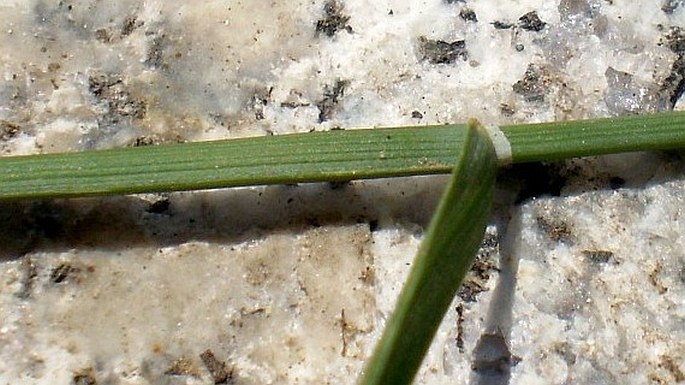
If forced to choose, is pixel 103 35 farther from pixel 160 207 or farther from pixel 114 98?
pixel 160 207

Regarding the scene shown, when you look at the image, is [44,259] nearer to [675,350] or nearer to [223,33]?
[223,33]

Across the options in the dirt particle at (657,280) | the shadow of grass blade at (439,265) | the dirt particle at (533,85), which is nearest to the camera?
the shadow of grass blade at (439,265)

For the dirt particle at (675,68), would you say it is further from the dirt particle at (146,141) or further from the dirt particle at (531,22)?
the dirt particle at (146,141)

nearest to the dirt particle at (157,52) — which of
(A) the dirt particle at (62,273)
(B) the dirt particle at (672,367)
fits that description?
(A) the dirt particle at (62,273)

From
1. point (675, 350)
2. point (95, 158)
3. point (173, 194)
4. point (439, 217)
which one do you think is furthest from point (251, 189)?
point (675, 350)

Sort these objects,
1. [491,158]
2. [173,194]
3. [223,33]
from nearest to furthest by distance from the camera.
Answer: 1. [491,158]
2. [173,194]
3. [223,33]

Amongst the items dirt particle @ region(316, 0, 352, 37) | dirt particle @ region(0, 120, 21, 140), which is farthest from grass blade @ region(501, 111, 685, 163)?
dirt particle @ region(0, 120, 21, 140)

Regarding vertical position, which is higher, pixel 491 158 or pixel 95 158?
pixel 95 158

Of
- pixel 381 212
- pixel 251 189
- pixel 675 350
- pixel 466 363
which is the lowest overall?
pixel 675 350
